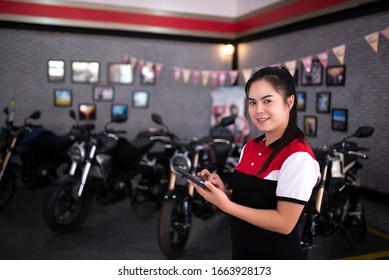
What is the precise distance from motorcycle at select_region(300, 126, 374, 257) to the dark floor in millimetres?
114

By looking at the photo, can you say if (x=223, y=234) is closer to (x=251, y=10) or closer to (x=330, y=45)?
(x=330, y=45)

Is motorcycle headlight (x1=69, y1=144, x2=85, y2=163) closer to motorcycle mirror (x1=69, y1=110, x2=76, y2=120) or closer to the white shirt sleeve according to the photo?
motorcycle mirror (x1=69, y1=110, x2=76, y2=120)

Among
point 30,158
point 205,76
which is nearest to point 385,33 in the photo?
point 205,76

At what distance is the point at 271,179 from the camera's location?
1253 millimetres

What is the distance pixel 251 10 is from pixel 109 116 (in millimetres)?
2243

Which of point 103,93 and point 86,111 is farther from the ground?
point 103,93

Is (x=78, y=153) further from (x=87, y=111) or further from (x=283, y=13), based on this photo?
(x=283, y=13)

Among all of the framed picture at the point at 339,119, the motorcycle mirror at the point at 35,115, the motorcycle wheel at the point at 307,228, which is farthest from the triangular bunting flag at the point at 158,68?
the motorcycle wheel at the point at 307,228

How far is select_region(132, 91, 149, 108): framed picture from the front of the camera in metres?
4.08

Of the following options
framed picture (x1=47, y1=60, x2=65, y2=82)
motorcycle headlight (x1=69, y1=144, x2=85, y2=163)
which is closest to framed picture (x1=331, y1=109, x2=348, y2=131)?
motorcycle headlight (x1=69, y1=144, x2=85, y2=163)

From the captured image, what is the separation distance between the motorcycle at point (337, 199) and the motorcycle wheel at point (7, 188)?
2.81 m

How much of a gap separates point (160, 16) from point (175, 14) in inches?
8.6

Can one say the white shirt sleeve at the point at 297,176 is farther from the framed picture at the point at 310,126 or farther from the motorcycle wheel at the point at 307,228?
the framed picture at the point at 310,126
